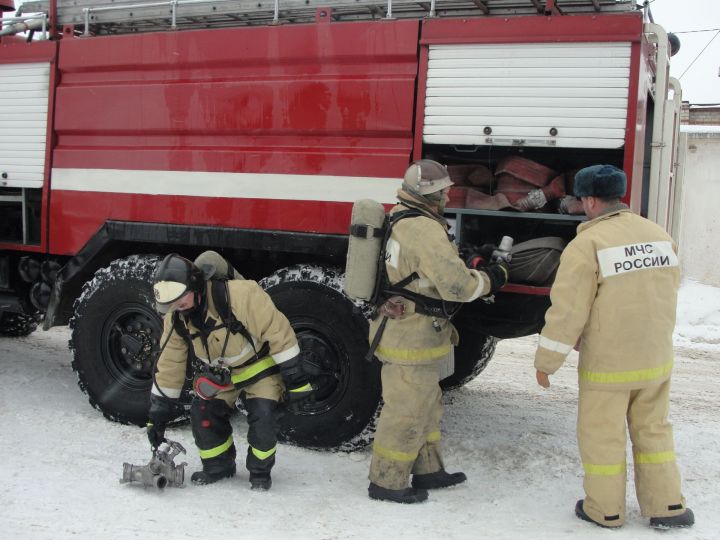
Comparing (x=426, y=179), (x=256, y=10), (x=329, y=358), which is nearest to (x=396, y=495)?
(x=329, y=358)

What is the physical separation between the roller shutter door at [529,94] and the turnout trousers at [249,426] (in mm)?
1725

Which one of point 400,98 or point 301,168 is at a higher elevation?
point 400,98

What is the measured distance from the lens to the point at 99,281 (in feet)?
17.3

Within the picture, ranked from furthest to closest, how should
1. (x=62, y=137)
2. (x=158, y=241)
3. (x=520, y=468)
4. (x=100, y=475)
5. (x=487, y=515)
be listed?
1. (x=62, y=137)
2. (x=158, y=241)
3. (x=520, y=468)
4. (x=100, y=475)
5. (x=487, y=515)

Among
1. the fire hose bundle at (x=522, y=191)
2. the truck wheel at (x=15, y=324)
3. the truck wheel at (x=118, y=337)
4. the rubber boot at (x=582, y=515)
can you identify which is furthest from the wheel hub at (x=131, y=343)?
the truck wheel at (x=15, y=324)

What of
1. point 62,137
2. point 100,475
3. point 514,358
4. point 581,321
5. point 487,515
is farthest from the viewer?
point 514,358

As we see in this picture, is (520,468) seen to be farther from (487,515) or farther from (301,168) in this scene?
(301,168)

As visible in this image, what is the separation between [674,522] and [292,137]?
3008 mm

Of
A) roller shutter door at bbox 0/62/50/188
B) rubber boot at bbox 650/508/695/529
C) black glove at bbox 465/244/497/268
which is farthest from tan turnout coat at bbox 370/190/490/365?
roller shutter door at bbox 0/62/50/188

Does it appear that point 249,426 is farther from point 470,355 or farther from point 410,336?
point 470,355

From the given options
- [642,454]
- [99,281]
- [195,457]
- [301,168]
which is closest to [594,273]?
[642,454]

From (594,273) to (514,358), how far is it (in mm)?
4508

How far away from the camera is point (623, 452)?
12.3 feet

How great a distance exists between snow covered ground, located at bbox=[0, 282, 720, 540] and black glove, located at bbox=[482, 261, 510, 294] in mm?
1178
